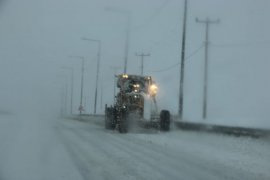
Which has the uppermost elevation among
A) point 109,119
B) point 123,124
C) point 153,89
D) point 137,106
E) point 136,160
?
point 153,89

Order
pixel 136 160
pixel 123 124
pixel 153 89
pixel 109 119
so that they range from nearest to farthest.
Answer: pixel 136 160, pixel 123 124, pixel 153 89, pixel 109 119

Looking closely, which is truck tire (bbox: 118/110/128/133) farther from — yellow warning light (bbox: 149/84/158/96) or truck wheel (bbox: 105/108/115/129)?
truck wheel (bbox: 105/108/115/129)

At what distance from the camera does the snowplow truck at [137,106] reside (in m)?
35.1

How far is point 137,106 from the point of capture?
1387 inches

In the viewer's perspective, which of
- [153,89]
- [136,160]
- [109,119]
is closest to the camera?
[136,160]

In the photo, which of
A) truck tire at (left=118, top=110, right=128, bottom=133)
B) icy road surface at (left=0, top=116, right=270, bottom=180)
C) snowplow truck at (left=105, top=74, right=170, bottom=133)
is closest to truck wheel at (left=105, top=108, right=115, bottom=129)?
snowplow truck at (left=105, top=74, right=170, bottom=133)

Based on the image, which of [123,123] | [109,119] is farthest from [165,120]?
[109,119]

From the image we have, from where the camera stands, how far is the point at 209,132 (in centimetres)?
3142

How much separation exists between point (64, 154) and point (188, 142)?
910 centimetres

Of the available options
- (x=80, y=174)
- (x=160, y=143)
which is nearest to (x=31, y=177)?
(x=80, y=174)

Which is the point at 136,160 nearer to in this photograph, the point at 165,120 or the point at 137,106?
the point at 137,106

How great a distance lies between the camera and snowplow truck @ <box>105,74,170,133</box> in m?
35.1

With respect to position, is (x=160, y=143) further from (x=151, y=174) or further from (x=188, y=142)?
(x=151, y=174)

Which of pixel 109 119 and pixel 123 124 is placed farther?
pixel 109 119
